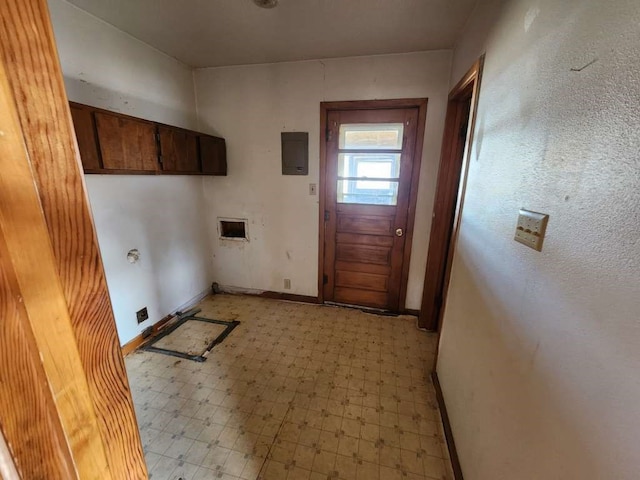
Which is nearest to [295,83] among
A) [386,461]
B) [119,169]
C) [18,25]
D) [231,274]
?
[119,169]

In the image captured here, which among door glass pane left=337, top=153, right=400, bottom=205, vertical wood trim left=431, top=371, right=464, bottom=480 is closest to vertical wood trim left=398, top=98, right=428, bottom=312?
door glass pane left=337, top=153, right=400, bottom=205

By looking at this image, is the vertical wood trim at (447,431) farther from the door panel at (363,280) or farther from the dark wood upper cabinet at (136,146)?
the dark wood upper cabinet at (136,146)

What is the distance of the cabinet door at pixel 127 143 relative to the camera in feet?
5.42

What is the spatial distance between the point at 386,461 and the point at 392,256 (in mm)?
1682

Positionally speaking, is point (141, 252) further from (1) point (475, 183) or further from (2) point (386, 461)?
(1) point (475, 183)

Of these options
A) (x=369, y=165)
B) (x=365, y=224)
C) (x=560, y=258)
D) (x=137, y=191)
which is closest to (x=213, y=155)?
(x=137, y=191)

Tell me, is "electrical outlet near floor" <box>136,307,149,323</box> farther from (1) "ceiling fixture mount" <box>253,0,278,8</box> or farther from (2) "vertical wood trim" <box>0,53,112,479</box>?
(1) "ceiling fixture mount" <box>253,0,278,8</box>

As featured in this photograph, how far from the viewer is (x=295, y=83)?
247 cm

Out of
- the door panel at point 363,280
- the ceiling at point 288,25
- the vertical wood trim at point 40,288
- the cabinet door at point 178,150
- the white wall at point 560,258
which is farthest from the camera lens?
the door panel at point 363,280

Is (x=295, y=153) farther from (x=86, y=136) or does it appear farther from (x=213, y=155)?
(x=86, y=136)

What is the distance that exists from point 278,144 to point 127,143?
128 cm

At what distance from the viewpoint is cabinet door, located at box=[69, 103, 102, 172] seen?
149 centimetres

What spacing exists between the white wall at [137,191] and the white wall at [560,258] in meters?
2.41

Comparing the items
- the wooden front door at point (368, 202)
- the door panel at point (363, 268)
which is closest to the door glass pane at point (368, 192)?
the wooden front door at point (368, 202)
